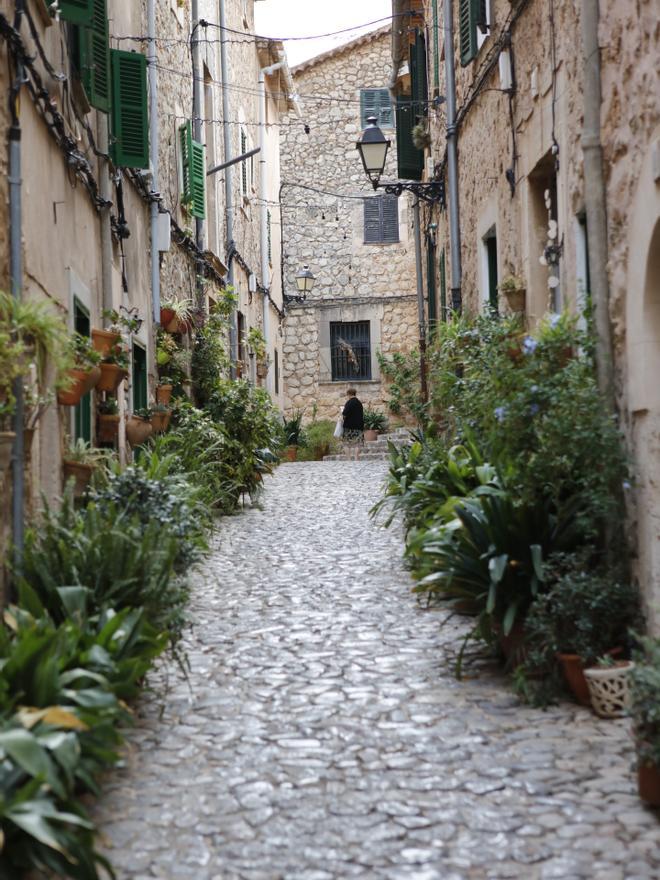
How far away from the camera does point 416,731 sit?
4.87m

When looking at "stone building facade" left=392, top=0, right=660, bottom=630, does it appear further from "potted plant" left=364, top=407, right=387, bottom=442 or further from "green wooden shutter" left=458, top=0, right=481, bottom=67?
"potted plant" left=364, top=407, right=387, bottom=442

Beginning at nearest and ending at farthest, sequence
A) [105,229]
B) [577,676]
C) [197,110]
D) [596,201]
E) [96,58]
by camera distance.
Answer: [577,676] < [596,201] < [96,58] < [105,229] < [197,110]

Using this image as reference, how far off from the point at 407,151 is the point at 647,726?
1303cm

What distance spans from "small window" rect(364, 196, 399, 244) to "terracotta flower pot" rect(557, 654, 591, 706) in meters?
21.4

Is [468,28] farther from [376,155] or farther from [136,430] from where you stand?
[136,430]

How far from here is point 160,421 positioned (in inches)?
422

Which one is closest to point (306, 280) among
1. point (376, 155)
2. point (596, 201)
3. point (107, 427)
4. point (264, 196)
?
point (264, 196)

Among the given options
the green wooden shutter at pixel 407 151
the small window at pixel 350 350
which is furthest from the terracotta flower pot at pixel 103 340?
the small window at pixel 350 350

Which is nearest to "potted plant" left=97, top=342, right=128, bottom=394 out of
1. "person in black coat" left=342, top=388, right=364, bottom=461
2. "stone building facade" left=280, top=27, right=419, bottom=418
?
"person in black coat" left=342, top=388, right=364, bottom=461

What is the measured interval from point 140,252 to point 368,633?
19.5ft

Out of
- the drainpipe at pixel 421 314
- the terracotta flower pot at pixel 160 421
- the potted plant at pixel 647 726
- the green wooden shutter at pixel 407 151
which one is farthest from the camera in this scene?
the drainpipe at pixel 421 314

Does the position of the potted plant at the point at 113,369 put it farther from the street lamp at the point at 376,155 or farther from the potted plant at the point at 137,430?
the street lamp at the point at 376,155

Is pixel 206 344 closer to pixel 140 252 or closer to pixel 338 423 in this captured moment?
pixel 140 252

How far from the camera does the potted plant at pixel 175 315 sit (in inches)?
472
